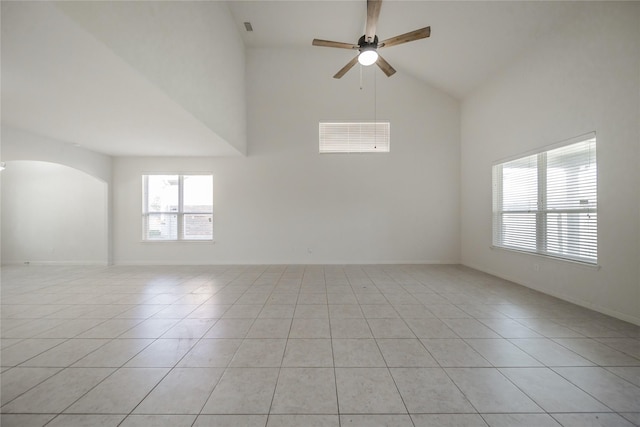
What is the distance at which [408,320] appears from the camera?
→ 2820mm

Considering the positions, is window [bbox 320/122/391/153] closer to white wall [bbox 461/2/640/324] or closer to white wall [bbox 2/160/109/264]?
white wall [bbox 461/2/640/324]

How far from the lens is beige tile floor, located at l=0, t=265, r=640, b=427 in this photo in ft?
4.98

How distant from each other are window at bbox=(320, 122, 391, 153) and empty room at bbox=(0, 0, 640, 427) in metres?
0.05

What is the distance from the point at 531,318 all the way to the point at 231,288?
4.11 metres

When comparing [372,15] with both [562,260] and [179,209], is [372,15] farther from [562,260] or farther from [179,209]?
[179,209]

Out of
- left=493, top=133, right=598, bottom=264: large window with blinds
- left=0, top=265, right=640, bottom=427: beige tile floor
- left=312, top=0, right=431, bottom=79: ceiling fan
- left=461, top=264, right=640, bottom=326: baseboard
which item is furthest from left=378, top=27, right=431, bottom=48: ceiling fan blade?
left=461, top=264, right=640, bottom=326: baseboard

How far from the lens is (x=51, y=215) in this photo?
5922 millimetres

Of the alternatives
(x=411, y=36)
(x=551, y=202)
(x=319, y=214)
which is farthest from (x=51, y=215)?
(x=551, y=202)

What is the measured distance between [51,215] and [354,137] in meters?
7.59

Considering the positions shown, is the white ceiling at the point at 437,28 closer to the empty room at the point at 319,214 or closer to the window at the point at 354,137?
the empty room at the point at 319,214

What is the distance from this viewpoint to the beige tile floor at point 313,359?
1519 millimetres

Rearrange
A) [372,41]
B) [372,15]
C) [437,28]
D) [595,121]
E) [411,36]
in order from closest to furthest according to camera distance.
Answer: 1. [372,15]
2. [411,36]
3. [595,121]
4. [372,41]
5. [437,28]

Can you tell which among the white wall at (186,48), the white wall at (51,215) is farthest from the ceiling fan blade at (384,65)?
the white wall at (51,215)

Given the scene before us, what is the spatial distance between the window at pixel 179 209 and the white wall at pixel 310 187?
0.19 meters
